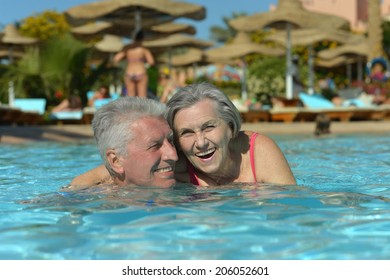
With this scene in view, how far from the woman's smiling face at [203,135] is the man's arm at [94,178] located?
0.58 meters

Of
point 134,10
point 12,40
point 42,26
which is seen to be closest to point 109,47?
point 12,40

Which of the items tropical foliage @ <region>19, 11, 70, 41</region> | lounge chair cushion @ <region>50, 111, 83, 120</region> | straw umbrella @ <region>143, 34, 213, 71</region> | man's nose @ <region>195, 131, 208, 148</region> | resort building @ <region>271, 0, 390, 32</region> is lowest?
lounge chair cushion @ <region>50, 111, 83, 120</region>

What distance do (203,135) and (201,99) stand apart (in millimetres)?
209

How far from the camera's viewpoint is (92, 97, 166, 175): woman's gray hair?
3.42 metres

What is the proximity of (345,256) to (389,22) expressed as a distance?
3782cm

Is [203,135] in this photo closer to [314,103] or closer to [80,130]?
[80,130]

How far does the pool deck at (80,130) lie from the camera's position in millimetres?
10344

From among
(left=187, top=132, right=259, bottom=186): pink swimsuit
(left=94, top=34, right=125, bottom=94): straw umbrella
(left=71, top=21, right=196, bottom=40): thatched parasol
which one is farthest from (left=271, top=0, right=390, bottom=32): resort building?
(left=187, top=132, right=259, bottom=186): pink swimsuit

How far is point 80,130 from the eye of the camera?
12.0 meters

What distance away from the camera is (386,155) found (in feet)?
23.2

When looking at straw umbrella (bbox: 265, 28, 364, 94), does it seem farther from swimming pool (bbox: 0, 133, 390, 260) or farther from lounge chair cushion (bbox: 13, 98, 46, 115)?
swimming pool (bbox: 0, 133, 390, 260)

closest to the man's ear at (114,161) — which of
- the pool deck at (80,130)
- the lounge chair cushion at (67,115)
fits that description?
the pool deck at (80,130)
